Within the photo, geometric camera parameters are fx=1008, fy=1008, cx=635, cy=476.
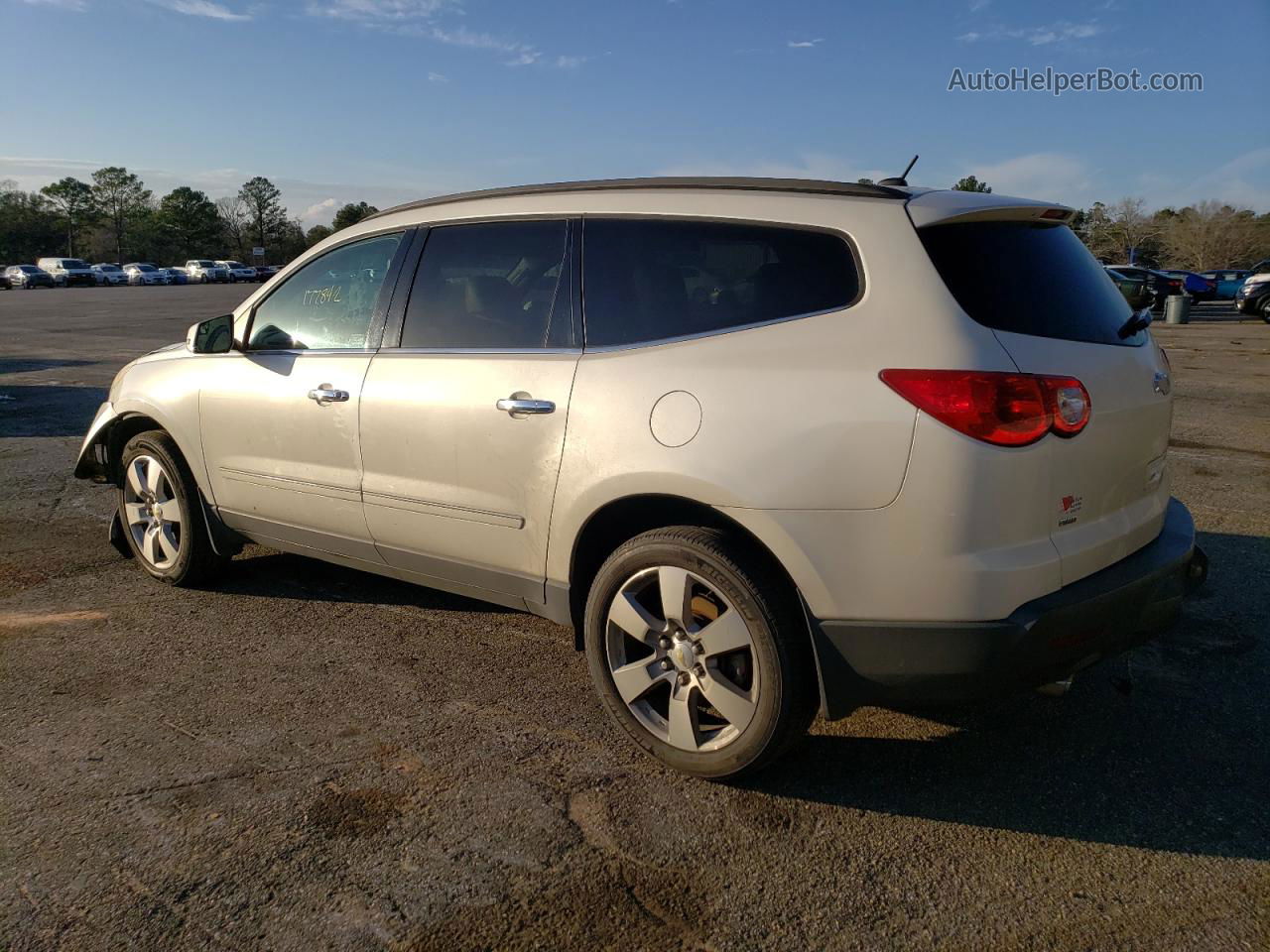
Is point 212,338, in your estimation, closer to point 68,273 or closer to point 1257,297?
point 1257,297

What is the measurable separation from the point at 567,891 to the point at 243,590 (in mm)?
3080

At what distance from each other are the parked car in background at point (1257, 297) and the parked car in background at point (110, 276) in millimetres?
69279

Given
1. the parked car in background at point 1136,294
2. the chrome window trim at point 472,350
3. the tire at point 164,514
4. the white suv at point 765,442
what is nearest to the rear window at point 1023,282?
the white suv at point 765,442

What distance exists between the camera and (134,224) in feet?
Answer: 370

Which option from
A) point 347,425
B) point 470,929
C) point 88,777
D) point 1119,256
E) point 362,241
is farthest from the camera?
point 1119,256

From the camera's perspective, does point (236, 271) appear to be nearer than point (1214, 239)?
No

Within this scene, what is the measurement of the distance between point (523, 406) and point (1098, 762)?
7.31 feet

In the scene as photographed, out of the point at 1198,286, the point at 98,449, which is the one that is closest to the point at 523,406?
the point at 98,449

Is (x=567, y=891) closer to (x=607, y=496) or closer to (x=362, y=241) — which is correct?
(x=607, y=496)

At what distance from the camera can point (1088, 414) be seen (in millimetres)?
2822

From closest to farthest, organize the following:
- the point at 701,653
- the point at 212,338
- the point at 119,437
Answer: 1. the point at 701,653
2. the point at 212,338
3. the point at 119,437

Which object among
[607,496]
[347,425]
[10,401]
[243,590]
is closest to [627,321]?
[607,496]

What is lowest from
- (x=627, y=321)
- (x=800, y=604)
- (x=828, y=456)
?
(x=800, y=604)

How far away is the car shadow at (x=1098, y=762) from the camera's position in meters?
2.93
